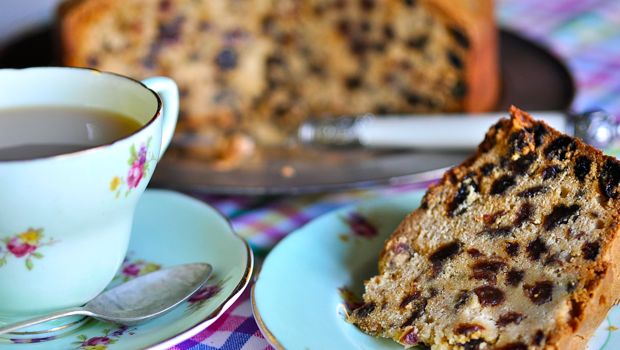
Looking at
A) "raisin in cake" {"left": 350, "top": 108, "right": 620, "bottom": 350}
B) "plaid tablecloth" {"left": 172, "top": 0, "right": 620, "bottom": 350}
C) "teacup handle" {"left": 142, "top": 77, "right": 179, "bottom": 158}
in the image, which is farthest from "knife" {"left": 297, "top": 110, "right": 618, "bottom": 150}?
"teacup handle" {"left": 142, "top": 77, "right": 179, "bottom": 158}

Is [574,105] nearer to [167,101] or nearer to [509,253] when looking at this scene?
[509,253]

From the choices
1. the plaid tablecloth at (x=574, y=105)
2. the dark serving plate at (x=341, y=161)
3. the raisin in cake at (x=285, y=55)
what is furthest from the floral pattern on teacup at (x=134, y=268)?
the raisin in cake at (x=285, y=55)

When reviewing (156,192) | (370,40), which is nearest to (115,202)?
(156,192)

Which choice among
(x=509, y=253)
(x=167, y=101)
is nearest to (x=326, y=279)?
(x=509, y=253)

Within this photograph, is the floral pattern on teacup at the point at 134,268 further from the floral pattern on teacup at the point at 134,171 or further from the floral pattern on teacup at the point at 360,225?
the floral pattern on teacup at the point at 360,225

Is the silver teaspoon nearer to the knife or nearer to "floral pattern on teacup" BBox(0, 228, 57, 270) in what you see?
"floral pattern on teacup" BBox(0, 228, 57, 270)

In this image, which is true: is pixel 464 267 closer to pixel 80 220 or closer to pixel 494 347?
pixel 494 347
